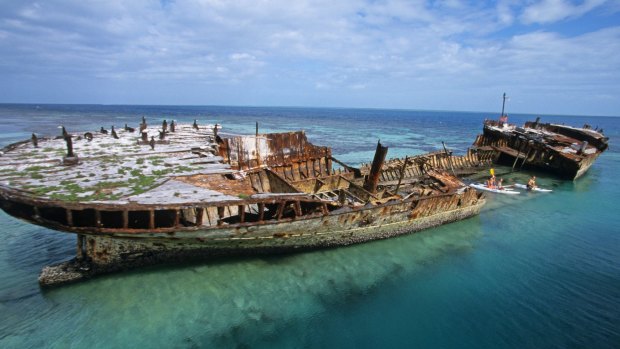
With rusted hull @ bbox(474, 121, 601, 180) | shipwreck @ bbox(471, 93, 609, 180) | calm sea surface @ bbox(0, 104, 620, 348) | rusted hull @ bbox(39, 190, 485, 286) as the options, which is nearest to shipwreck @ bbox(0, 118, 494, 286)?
rusted hull @ bbox(39, 190, 485, 286)

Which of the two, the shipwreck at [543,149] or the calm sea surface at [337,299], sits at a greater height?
the shipwreck at [543,149]

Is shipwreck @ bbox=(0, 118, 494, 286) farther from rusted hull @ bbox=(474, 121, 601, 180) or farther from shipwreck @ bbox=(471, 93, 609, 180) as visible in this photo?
shipwreck @ bbox=(471, 93, 609, 180)

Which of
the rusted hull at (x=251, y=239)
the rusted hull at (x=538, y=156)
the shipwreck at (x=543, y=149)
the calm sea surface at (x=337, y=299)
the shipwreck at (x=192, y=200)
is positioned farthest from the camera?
the shipwreck at (x=543, y=149)

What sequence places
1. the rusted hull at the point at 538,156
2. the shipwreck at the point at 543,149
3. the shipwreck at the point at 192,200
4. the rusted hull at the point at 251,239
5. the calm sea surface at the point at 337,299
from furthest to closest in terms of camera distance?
the shipwreck at the point at 543,149 → the rusted hull at the point at 538,156 → the rusted hull at the point at 251,239 → the shipwreck at the point at 192,200 → the calm sea surface at the point at 337,299

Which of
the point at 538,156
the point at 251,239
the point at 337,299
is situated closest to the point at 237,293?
the point at 251,239

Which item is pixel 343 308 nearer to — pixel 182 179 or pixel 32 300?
pixel 182 179

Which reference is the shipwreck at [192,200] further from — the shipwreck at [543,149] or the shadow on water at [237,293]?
the shipwreck at [543,149]

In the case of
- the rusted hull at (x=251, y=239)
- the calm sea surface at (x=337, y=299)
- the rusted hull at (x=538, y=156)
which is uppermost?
the rusted hull at (x=538, y=156)

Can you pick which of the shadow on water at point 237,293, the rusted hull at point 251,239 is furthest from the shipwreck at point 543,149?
the shadow on water at point 237,293
